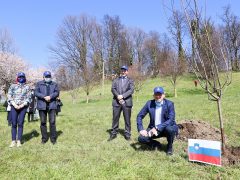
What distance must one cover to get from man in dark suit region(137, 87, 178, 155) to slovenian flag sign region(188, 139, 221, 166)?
0.82 meters

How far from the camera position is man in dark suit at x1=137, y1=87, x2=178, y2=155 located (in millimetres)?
6660

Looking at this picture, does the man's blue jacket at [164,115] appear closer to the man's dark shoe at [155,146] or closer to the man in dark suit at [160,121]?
the man in dark suit at [160,121]

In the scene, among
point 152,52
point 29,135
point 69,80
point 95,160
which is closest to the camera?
point 95,160

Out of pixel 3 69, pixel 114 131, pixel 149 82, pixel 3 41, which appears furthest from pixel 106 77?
pixel 114 131

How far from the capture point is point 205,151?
5645 millimetres

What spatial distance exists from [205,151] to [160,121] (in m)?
1.48

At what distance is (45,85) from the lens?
→ 8.53 m

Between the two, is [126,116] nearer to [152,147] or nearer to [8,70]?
A: [152,147]

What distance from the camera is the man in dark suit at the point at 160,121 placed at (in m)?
6.66

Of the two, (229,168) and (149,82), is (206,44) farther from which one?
(149,82)

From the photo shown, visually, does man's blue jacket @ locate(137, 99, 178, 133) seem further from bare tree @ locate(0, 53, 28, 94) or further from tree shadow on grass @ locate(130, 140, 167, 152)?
bare tree @ locate(0, 53, 28, 94)

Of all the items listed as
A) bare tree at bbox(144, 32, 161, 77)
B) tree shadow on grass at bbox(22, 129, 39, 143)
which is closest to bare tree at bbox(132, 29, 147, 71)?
bare tree at bbox(144, 32, 161, 77)

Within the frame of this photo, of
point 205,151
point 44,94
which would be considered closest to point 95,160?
point 205,151

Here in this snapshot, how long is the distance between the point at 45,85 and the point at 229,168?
516cm
